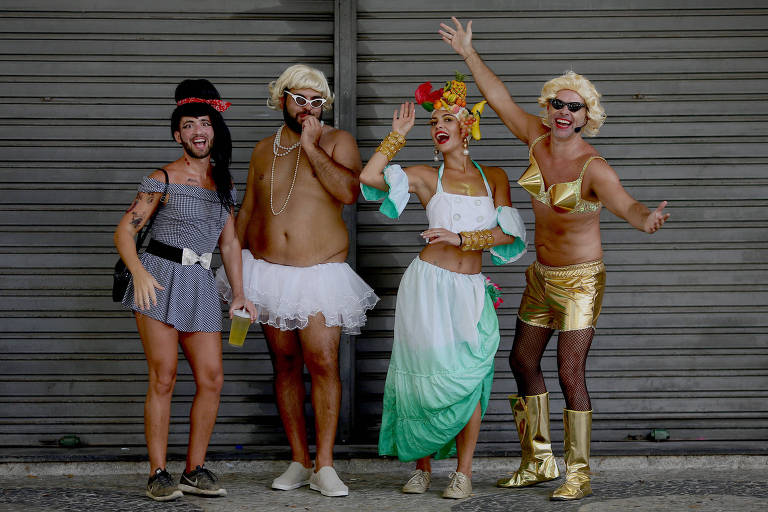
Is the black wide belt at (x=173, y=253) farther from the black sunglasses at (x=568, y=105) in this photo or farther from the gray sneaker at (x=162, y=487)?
the black sunglasses at (x=568, y=105)

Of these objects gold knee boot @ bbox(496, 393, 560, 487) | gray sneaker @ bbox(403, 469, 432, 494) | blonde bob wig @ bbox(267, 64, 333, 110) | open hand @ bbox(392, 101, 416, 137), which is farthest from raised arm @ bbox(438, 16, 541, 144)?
gray sneaker @ bbox(403, 469, 432, 494)

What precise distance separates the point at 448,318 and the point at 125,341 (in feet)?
7.94

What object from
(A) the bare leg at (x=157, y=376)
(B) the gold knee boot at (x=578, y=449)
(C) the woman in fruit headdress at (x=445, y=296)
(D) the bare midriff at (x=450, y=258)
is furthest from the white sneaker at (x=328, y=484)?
(D) the bare midriff at (x=450, y=258)

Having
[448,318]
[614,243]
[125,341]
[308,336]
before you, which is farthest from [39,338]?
[614,243]

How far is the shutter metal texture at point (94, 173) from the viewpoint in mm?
6070

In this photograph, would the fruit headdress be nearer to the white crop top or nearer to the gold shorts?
the white crop top

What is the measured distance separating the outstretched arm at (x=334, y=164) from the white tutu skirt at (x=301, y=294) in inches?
18.0

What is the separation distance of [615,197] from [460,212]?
865 mm

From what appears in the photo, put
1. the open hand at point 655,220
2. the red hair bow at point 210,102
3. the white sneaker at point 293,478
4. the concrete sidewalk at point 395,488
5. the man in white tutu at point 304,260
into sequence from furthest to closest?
the white sneaker at point 293,478 < the man in white tutu at point 304,260 < the red hair bow at point 210,102 < the concrete sidewalk at point 395,488 < the open hand at point 655,220

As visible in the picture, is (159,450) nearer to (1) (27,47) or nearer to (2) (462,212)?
(2) (462,212)

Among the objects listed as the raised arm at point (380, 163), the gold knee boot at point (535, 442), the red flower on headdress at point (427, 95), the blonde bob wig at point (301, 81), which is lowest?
the gold knee boot at point (535, 442)

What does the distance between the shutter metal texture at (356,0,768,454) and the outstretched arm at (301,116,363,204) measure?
2.82 feet

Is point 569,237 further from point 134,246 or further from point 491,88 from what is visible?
point 134,246

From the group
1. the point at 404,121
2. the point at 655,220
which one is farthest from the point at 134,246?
the point at 655,220
